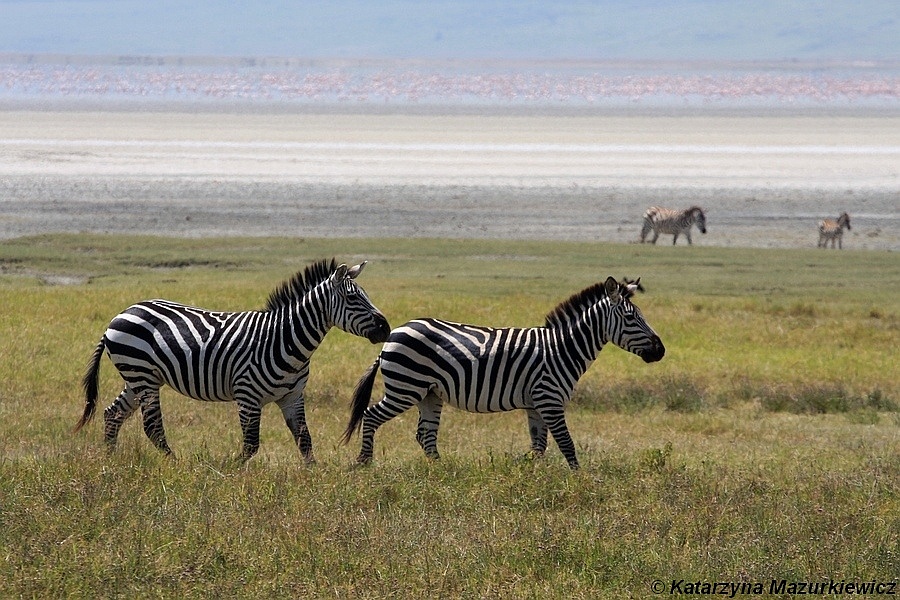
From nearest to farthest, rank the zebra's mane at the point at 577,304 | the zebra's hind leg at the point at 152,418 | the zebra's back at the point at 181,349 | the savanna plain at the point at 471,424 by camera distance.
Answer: the savanna plain at the point at 471,424
the zebra's back at the point at 181,349
the zebra's hind leg at the point at 152,418
the zebra's mane at the point at 577,304

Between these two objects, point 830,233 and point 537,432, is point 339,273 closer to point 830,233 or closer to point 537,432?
point 537,432

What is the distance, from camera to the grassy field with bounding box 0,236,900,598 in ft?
22.7

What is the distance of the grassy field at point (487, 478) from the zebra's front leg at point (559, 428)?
17 centimetres

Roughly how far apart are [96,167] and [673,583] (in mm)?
43392

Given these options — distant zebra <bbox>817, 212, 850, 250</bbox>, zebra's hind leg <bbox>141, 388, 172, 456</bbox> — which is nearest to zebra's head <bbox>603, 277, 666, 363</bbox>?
zebra's hind leg <bbox>141, 388, 172, 456</bbox>

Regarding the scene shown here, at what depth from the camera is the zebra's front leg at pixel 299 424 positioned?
9570 mm

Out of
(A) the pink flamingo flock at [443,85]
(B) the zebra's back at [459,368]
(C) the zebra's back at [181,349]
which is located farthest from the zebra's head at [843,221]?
(A) the pink flamingo flock at [443,85]

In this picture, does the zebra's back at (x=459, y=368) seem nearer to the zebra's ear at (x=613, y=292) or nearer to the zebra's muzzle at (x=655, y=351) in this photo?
the zebra's ear at (x=613, y=292)

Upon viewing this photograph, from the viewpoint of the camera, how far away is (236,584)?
660cm

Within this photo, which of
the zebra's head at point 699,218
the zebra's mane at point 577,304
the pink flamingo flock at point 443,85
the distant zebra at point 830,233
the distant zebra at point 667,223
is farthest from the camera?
the pink flamingo flock at point 443,85

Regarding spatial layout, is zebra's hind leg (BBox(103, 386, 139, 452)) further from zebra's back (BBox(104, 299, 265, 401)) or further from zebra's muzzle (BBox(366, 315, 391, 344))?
zebra's muzzle (BBox(366, 315, 391, 344))

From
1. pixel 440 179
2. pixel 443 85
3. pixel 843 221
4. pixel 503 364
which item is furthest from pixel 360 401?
pixel 443 85

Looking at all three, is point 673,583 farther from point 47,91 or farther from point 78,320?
point 47,91

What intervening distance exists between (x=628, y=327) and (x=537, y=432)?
106 centimetres
